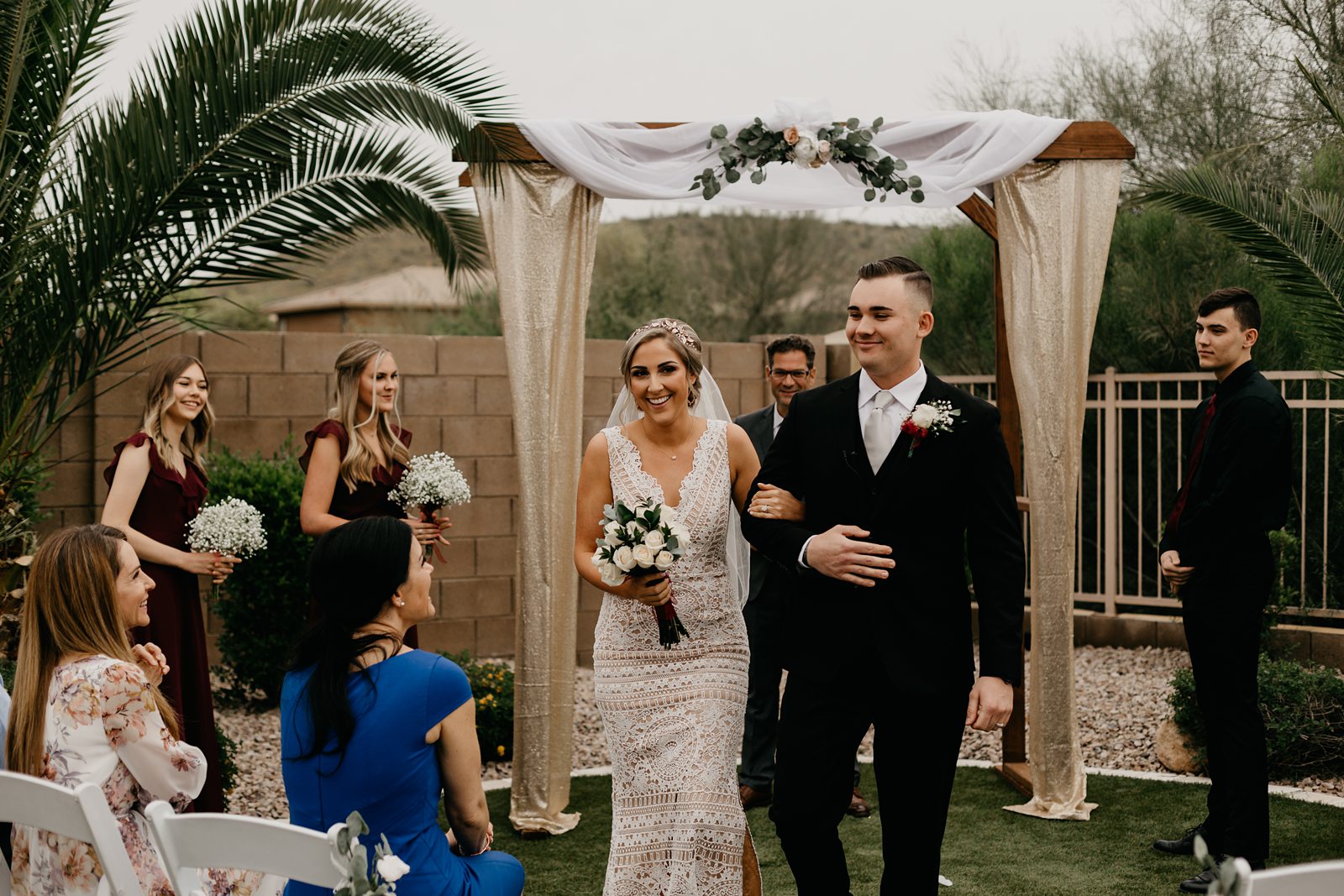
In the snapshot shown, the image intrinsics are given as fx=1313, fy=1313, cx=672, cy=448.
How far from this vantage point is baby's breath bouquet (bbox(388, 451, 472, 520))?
5398 millimetres

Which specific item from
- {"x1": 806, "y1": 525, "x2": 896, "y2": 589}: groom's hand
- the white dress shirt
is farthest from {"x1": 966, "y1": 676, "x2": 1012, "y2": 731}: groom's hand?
the white dress shirt

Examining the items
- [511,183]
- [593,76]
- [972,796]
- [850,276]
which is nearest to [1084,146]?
[511,183]

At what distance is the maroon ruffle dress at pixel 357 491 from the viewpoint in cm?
534

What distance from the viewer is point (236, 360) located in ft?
27.1

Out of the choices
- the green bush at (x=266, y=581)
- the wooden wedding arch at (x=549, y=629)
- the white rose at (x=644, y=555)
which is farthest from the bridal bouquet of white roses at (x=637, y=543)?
the green bush at (x=266, y=581)

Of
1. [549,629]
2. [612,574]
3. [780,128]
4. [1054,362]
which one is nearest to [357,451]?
[549,629]

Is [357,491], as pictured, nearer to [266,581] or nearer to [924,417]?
[266,581]

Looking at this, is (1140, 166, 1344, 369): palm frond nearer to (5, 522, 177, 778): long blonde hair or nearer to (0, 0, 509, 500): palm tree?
(0, 0, 509, 500): palm tree

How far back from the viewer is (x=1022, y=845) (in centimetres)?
547

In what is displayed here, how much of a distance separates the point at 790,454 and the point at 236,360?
5.43m

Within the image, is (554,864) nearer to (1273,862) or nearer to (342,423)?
(342,423)

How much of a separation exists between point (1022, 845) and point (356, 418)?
3.30 meters

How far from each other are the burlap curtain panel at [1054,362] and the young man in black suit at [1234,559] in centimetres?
89

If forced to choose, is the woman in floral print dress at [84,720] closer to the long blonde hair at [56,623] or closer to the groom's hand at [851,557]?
the long blonde hair at [56,623]
